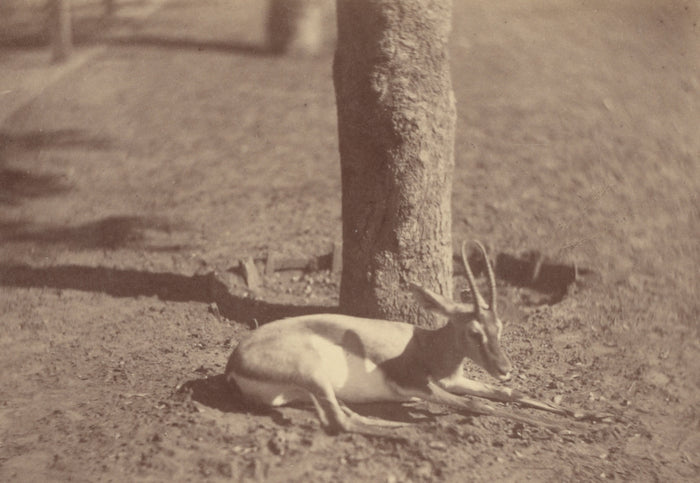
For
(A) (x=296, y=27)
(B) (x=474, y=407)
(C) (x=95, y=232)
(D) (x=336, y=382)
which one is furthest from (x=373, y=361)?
(A) (x=296, y=27)

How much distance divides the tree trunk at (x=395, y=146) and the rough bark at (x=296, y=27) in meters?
6.47

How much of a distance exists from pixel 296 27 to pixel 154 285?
6.38m

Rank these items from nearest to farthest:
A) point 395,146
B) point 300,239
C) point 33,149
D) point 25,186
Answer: point 395,146
point 300,239
point 25,186
point 33,149

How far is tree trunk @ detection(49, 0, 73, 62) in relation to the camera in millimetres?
12992

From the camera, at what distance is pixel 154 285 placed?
7594 mm

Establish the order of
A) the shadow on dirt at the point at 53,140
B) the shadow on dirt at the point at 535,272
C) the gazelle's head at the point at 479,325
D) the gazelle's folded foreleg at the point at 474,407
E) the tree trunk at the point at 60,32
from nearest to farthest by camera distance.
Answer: the gazelle's head at the point at 479,325
the gazelle's folded foreleg at the point at 474,407
the shadow on dirt at the point at 535,272
the shadow on dirt at the point at 53,140
the tree trunk at the point at 60,32

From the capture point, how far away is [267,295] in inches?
292

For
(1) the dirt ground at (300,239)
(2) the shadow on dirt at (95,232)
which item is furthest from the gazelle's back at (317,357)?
(2) the shadow on dirt at (95,232)

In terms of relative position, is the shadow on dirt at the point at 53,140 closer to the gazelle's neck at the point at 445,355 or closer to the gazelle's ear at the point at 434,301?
the gazelle's ear at the point at 434,301

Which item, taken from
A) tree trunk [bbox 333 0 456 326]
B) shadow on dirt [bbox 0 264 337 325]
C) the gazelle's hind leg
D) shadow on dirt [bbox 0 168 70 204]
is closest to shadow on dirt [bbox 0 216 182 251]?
shadow on dirt [bbox 0 264 337 325]

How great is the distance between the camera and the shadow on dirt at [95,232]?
8414mm

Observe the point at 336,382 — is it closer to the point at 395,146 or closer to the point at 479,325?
the point at 479,325

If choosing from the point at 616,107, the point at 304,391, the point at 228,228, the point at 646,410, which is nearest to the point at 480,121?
the point at 616,107

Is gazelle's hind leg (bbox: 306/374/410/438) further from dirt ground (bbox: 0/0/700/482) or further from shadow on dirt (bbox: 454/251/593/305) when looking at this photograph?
shadow on dirt (bbox: 454/251/593/305)
